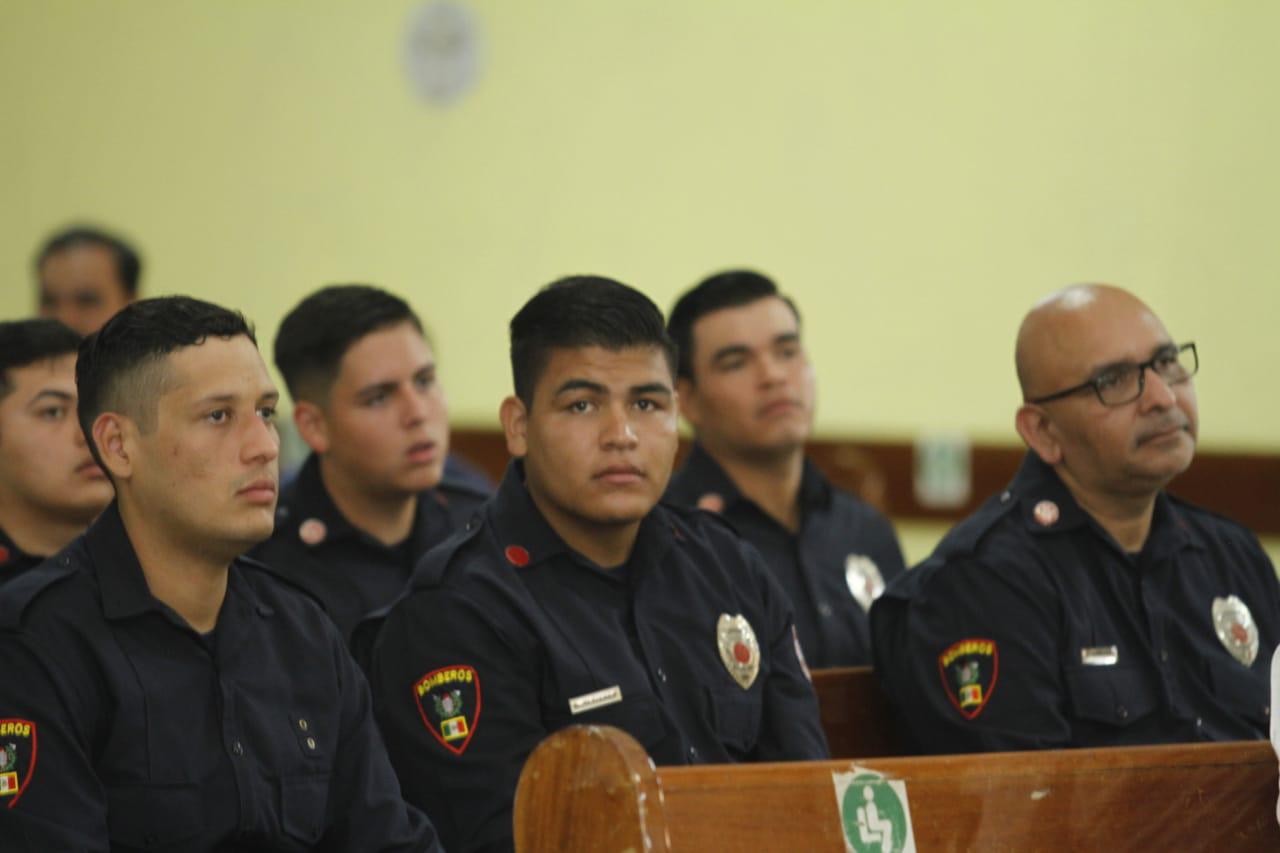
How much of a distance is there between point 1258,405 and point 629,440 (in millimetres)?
3019

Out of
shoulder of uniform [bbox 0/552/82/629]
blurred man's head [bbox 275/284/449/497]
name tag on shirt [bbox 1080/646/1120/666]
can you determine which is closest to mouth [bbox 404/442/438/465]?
blurred man's head [bbox 275/284/449/497]

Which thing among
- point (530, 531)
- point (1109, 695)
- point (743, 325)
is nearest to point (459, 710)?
point (530, 531)

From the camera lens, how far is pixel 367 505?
131 inches

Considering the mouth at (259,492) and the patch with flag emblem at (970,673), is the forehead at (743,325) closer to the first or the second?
the patch with flag emblem at (970,673)

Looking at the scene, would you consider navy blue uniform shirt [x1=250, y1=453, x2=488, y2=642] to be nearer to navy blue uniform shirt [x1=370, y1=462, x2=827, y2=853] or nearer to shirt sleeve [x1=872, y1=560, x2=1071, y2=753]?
navy blue uniform shirt [x1=370, y1=462, x2=827, y2=853]

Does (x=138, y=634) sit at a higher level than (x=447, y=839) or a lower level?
higher

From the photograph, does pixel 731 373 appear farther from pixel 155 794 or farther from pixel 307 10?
pixel 307 10

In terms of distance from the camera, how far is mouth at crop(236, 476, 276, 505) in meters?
2.14

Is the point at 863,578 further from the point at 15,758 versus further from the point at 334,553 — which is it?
the point at 15,758

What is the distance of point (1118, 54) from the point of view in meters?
4.95

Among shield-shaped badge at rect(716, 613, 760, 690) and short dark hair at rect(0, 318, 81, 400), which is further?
short dark hair at rect(0, 318, 81, 400)

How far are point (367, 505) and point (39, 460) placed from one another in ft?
2.26

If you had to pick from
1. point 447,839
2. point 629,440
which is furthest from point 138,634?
point 629,440

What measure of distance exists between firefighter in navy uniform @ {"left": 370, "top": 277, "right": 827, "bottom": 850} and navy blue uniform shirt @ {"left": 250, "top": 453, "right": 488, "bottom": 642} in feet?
2.11
